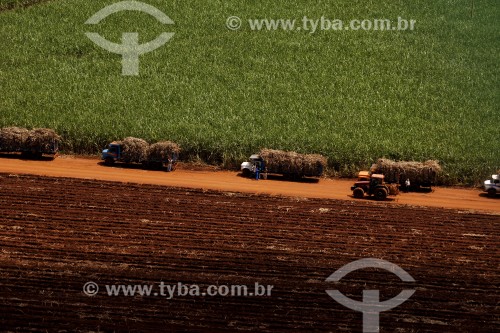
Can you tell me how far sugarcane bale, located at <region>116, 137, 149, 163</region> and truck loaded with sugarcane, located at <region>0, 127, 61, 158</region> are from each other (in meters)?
2.93

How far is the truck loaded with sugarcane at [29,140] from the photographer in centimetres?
4506

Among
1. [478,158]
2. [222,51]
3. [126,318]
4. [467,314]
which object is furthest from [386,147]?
[126,318]

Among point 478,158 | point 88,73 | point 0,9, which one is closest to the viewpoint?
point 478,158

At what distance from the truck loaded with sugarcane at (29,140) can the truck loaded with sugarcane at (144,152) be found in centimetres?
243

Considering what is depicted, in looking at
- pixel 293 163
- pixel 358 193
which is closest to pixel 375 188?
pixel 358 193

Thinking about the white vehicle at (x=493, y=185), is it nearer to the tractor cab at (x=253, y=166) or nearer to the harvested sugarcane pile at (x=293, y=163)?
the harvested sugarcane pile at (x=293, y=163)

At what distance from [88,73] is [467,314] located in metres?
29.9

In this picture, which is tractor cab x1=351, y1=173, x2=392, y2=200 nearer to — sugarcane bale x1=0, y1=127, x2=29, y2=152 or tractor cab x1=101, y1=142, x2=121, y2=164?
tractor cab x1=101, y1=142, x2=121, y2=164

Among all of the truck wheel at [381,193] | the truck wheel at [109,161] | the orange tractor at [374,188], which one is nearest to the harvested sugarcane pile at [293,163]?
the orange tractor at [374,188]

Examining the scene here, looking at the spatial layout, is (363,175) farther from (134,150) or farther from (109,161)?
(109,161)

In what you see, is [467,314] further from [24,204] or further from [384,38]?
[384,38]

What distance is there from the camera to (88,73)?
54.5 meters

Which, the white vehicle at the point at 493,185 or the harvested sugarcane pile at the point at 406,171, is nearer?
the harvested sugarcane pile at the point at 406,171

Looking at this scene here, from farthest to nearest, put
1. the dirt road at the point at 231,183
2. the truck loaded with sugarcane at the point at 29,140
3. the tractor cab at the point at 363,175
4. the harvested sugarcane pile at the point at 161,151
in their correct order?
the truck loaded with sugarcane at the point at 29,140 < the harvested sugarcane pile at the point at 161,151 < the tractor cab at the point at 363,175 < the dirt road at the point at 231,183
